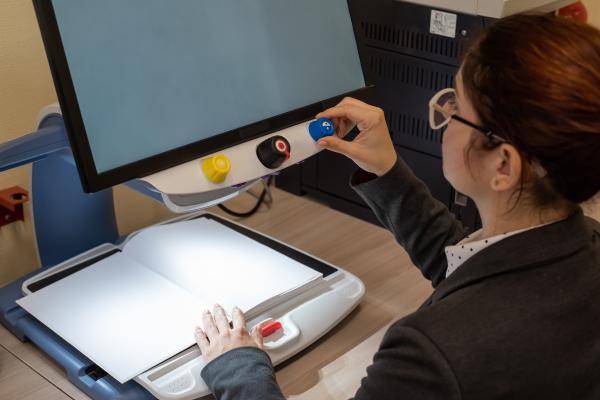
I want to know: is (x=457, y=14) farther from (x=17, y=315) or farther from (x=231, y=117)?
(x=17, y=315)

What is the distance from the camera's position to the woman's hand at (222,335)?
3.17ft

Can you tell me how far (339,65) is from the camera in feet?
3.66

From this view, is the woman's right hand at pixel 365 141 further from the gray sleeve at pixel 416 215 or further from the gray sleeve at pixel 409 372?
the gray sleeve at pixel 409 372

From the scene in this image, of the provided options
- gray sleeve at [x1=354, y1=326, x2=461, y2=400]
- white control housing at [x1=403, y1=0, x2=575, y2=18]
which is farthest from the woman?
white control housing at [x1=403, y1=0, x2=575, y2=18]

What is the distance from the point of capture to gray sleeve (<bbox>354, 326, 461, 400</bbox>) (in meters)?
0.69

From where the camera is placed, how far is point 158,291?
1.08 meters

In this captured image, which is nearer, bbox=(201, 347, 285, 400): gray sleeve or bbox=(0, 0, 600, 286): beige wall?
bbox=(201, 347, 285, 400): gray sleeve

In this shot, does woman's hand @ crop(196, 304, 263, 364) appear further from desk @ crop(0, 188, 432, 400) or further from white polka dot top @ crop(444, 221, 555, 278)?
white polka dot top @ crop(444, 221, 555, 278)

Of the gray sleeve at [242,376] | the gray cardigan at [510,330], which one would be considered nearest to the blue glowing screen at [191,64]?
the gray sleeve at [242,376]

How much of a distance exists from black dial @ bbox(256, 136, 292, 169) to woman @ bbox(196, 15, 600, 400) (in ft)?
0.82

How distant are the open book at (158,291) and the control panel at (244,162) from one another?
18cm

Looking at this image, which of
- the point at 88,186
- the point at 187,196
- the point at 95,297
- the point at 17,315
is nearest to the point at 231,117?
the point at 187,196

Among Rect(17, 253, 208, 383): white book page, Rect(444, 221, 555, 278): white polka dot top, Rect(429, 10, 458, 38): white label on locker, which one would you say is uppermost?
Rect(429, 10, 458, 38): white label on locker

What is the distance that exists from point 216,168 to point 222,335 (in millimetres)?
214
